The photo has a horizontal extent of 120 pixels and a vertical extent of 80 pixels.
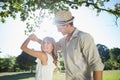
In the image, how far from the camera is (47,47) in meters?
6.71

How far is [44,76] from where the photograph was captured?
22.6ft

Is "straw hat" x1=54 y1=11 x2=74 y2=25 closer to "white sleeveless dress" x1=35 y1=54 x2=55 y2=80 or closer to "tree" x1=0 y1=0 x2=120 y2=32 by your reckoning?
"white sleeveless dress" x1=35 y1=54 x2=55 y2=80

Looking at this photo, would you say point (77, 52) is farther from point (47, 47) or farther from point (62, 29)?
point (47, 47)

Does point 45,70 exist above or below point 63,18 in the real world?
below

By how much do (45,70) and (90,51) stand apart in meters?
2.13

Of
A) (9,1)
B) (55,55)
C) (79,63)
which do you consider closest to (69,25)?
(79,63)

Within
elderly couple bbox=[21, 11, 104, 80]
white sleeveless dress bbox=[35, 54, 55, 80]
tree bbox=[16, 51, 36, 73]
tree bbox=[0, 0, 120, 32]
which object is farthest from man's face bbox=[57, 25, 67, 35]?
tree bbox=[16, 51, 36, 73]

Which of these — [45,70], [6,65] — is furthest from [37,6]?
[6,65]

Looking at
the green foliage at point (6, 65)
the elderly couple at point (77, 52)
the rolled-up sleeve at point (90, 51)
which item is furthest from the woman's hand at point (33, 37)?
the green foliage at point (6, 65)

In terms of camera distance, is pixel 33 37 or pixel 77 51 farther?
pixel 33 37

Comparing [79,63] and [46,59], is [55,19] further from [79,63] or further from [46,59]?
[46,59]

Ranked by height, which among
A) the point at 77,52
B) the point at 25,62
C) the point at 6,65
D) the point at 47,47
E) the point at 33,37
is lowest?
the point at 6,65

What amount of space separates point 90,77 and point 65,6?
1234 cm

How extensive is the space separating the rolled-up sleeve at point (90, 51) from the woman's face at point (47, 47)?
5.27 ft
